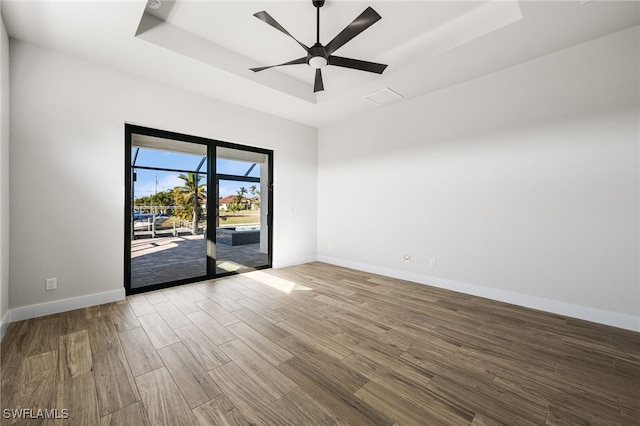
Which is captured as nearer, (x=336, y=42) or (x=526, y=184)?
(x=336, y=42)

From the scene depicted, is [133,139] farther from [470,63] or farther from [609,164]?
[609,164]

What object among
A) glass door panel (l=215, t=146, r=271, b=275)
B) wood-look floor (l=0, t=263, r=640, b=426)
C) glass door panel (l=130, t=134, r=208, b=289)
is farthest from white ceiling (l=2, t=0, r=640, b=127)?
wood-look floor (l=0, t=263, r=640, b=426)

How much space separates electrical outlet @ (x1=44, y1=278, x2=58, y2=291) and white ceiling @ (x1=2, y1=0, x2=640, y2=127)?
249 centimetres

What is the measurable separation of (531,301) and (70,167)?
17.9 ft

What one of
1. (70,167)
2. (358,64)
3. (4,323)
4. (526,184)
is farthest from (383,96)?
(4,323)

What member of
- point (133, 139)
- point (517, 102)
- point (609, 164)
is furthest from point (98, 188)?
point (609, 164)

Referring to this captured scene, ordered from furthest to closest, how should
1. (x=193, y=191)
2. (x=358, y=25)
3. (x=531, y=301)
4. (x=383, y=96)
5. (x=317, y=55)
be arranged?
(x=193, y=191), (x=383, y=96), (x=531, y=301), (x=317, y=55), (x=358, y=25)

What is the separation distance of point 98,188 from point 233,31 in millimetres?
2408

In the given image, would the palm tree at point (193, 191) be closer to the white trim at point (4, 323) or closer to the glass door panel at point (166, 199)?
the glass door panel at point (166, 199)

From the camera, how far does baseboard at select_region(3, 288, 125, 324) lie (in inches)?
101

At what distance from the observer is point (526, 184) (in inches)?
118

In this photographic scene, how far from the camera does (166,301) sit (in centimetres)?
311

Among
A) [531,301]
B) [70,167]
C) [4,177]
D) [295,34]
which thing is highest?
[295,34]

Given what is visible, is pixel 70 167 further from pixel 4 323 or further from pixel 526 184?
pixel 526 184
